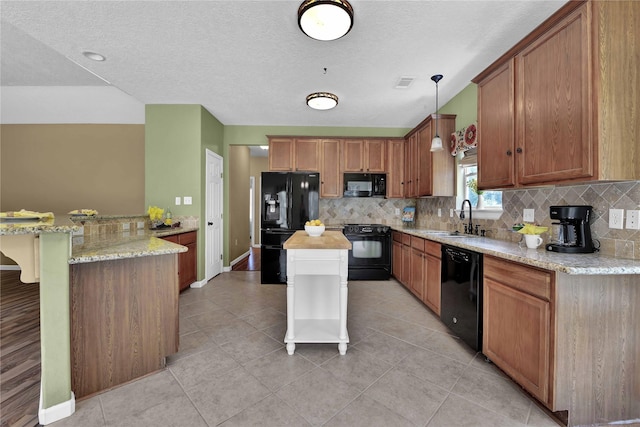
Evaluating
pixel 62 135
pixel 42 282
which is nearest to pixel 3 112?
pixel 62 135

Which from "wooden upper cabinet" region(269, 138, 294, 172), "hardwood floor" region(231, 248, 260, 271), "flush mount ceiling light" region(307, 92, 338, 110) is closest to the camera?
"flush mount ceiling light" region(307, 92, 338, 110)

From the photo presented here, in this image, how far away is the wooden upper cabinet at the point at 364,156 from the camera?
4.52 metres

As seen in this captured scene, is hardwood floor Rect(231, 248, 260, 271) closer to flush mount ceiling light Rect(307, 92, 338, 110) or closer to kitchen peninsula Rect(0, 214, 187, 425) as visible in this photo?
kitchen peninsula Rect(0, 214, 187, 425)

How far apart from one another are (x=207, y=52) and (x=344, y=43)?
1.32m

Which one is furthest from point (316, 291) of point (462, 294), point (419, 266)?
point (419, 266)

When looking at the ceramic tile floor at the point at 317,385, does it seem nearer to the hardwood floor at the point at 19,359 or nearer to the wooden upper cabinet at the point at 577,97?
the hardwood floor at the point at 19,359

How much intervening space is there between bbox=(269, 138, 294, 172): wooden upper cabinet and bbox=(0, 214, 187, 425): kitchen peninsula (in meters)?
2.86

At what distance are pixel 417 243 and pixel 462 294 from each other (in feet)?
3.51

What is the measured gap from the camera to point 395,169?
14.9 feet

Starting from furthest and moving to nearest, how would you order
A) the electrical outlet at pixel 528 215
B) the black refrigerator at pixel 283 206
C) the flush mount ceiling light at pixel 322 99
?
the black refrigerator at pixel 283 206 < the flush mount ceiling light at pixel 322 99 < the electrical outlet at pixel 528 215

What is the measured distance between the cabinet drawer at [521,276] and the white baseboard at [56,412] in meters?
2.76

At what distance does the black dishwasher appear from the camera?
6.49 ft

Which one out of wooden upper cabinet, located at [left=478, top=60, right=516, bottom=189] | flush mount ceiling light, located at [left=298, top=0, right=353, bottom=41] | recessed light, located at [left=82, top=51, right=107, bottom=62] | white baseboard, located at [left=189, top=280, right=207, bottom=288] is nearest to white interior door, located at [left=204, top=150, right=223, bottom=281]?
white baseboard, located at [left=189, top=280, right=207, bottom=288]

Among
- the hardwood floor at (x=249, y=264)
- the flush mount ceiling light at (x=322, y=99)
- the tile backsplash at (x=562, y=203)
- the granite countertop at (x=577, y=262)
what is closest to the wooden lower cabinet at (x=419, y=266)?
the tile backsplash at (x=562, y=203)
